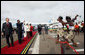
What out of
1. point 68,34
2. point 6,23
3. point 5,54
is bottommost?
point 5,54

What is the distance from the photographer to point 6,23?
5.54m

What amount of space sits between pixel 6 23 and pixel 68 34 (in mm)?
4051

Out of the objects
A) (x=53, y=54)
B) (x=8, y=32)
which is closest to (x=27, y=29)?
(x=8, y=32)

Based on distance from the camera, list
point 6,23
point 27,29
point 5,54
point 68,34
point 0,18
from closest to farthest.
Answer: point 0,18, point 68,34, point 5,54, point 6,23, point 27,29

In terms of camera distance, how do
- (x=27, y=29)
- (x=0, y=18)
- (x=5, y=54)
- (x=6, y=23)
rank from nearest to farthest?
1. (x=0, y=18)
2. (x=5, y=54)
3. (x=6, y=23)
4. (x=27, y=29)

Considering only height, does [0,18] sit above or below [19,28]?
above

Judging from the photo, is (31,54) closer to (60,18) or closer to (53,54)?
(53,54)

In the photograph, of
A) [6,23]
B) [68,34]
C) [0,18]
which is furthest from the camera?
[6,23]

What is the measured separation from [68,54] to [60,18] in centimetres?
191

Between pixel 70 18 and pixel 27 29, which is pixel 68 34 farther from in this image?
pixel 27 29

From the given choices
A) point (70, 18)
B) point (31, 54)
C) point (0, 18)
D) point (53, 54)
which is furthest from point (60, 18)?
point (0, 18)

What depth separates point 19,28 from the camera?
7012 millimetres

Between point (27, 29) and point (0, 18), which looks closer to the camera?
point (0, 18)

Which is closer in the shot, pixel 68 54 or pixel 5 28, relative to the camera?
pixel 68 54
